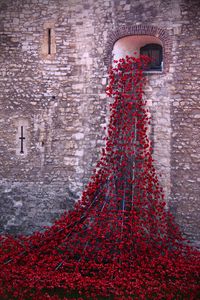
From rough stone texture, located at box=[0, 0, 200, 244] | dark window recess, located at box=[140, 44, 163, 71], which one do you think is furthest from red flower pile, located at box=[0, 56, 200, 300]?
dark window recess, located at box=[140, 44, 163, 71]

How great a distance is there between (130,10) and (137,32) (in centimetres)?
48

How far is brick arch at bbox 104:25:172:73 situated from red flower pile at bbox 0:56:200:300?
13.9 inches

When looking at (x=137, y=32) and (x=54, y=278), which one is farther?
(x=137, y=32)

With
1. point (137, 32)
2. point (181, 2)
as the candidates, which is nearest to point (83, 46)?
point (137, 32)

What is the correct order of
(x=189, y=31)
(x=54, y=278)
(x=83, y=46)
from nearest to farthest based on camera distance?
(x=54, y=278) < (x=189, y=31) < (x=83, y=46)

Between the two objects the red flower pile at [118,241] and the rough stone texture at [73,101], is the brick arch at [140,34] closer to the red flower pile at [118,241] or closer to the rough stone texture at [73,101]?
the rough stone texture at [73,101]

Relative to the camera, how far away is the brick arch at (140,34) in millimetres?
7840

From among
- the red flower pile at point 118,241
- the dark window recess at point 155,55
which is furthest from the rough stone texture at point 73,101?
the dark window recess at point 155,55

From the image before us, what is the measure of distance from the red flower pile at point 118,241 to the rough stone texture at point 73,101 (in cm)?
28

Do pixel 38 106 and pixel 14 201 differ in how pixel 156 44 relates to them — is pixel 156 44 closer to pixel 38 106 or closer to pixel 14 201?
pixel 38 106

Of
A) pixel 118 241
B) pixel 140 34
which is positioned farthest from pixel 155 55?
pixel 118 241

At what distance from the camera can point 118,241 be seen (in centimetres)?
733

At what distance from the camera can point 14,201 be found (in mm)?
8766

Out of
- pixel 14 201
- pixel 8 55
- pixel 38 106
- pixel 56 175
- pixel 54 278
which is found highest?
pixel 8 55
